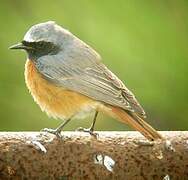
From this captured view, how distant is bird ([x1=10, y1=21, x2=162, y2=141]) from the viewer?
4848 millimetres

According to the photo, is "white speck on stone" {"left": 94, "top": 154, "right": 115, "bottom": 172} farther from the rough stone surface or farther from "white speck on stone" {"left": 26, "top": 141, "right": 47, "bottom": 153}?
"white speck on stone" {"left": 26, "top": 141, "right": 47, "bottom": 153}

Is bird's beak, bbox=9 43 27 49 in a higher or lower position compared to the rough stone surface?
higher

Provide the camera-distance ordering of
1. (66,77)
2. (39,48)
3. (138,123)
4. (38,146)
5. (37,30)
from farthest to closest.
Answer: (39,48) < (66,77) < (37,30) < (138,123) < (38,146)

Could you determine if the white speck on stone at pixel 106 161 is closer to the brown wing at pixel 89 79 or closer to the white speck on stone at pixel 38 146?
the white speck on stone at pixel 38 146

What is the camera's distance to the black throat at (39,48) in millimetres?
5059

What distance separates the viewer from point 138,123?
451cm

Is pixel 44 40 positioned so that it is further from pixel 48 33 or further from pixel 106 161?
pixel 106 161

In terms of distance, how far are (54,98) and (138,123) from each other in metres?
0.67

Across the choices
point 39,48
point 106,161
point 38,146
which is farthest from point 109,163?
point 39,48

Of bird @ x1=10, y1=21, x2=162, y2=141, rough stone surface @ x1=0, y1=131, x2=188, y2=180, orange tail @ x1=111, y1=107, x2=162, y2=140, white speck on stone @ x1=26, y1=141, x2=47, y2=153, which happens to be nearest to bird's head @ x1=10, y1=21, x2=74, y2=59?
bird @ x1=10, y1=21, x2=162, y2=141

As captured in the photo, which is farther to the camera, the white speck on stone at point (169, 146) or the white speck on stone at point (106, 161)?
the white speck on stone at point (169, 146)

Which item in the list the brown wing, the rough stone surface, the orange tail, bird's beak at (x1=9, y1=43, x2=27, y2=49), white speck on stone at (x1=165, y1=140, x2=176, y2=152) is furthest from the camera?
bird's beak at (x1=9, y1=43, x2=27, y2=49)

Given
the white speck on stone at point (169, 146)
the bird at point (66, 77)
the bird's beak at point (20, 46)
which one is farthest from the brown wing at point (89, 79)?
the white speck on stone at point (169, 146)

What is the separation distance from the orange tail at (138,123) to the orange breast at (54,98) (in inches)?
8.2
